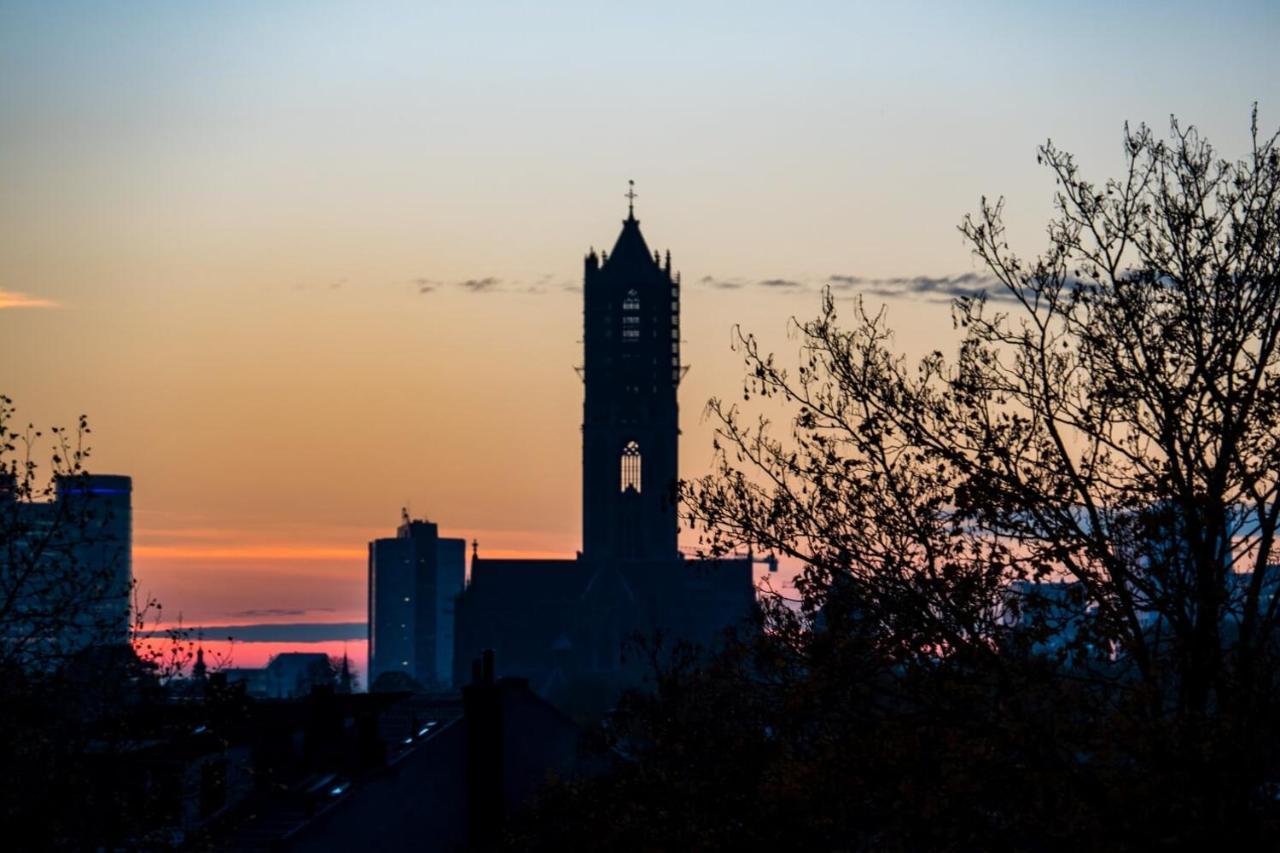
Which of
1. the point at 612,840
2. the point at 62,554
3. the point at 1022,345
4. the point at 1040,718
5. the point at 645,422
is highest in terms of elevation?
the point at 645,422

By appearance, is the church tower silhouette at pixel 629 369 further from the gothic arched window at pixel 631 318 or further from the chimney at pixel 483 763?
the chimney at pixel 483 763

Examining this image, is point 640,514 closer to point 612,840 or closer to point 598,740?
point 598,740

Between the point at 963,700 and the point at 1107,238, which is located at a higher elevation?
the point at 1107,238

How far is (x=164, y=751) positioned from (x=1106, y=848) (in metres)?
23.1

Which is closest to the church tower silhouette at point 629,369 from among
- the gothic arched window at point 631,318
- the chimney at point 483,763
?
the gothic arched window at point 631,318

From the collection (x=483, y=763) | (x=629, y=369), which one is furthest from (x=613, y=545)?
(x=483, y=763)

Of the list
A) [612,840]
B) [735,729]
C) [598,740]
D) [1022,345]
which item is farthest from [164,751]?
[1022,345]

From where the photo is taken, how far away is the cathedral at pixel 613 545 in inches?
7441

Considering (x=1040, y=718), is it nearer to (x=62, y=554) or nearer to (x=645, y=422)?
(x=62, y=554)

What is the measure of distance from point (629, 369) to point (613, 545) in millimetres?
16794

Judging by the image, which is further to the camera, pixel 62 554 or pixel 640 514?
pixel 640 514

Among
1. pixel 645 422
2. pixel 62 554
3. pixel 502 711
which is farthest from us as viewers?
pixel 645 422

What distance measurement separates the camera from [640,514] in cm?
19425

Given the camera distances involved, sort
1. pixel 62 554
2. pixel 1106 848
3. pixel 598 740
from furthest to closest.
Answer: pixel 598 740, pixel 62 554, pixel 1106 848
